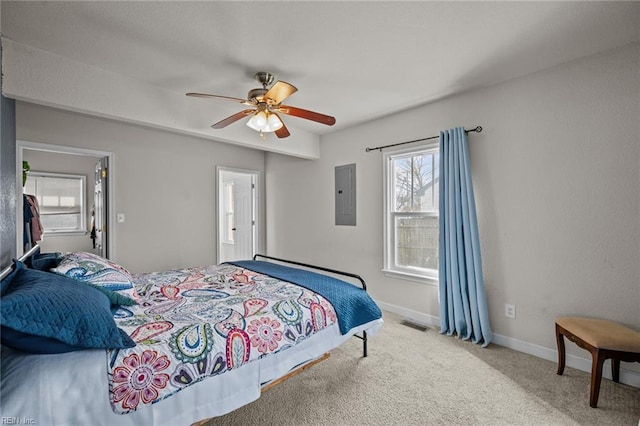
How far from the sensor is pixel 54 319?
1.12 metres

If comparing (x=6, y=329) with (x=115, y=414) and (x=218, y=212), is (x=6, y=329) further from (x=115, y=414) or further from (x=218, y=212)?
(x=218, y=212)

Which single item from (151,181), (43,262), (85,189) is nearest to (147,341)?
(43,262)

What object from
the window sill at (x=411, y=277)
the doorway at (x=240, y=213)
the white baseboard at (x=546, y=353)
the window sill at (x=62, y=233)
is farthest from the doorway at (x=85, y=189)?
the white baseboard at (x=546, y=353)

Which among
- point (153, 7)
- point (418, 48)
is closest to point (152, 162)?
point (153, 7)

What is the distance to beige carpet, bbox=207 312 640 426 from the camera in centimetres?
178

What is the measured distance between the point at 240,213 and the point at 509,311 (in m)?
4.37

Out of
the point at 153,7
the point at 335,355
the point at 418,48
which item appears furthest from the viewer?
the point at 335,355

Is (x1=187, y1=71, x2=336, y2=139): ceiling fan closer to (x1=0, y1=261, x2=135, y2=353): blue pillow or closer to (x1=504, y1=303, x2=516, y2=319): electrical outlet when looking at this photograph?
(x1=0, y1=261, x2=135, y2=353): blue pillow

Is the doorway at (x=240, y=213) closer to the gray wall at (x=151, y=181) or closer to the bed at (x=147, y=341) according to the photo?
the gray wall at (x=151, y=181)

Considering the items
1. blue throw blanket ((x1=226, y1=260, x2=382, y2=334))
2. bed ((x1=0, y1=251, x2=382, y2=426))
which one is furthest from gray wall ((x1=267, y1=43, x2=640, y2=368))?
bed ((x1=0, y1=251, x2=382, y2=426))

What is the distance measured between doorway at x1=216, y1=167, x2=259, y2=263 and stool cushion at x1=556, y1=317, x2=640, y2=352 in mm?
4329

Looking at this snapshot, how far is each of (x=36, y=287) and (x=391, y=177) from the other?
10.7 ft

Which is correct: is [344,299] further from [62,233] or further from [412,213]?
[62,233]

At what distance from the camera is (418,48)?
217 centimetres
